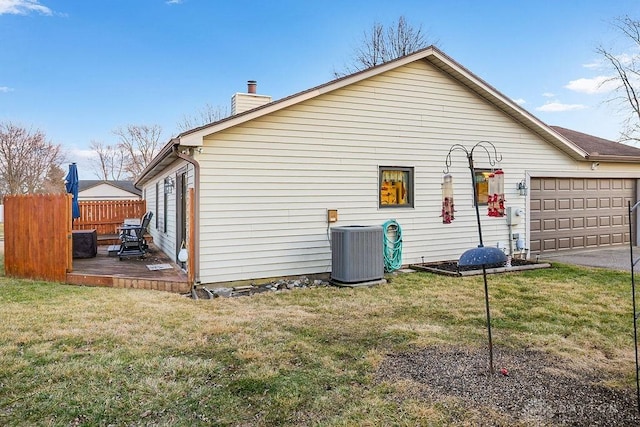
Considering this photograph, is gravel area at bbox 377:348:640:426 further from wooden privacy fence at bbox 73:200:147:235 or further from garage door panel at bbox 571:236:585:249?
wooden privacy fence at bbox 73:200:147:235

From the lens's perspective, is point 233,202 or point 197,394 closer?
point 197,394

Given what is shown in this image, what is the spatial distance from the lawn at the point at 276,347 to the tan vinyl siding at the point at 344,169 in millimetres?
1130

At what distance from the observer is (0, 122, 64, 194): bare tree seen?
29922 millimetres

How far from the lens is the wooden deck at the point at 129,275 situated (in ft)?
22.9

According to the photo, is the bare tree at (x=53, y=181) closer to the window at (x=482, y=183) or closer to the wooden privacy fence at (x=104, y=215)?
the wooden privacy fence at (x=104, y=215)

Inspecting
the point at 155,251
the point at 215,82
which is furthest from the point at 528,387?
the point at 215,82

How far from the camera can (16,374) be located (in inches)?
137

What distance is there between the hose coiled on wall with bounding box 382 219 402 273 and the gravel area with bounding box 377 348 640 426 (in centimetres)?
439

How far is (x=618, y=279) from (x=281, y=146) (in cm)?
639

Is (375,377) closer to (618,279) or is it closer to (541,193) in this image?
(618,279)

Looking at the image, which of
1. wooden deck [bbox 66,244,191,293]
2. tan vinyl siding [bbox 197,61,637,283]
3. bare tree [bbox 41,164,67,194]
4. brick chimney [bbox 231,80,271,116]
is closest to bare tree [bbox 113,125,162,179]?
bare tree [bbox 41,164,67,194]

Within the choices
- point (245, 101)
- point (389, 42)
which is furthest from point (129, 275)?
point (389, 42)

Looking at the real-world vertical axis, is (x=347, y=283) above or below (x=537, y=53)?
below

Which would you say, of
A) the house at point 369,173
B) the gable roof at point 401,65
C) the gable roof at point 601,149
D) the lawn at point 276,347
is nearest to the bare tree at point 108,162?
the house at point 369,173
